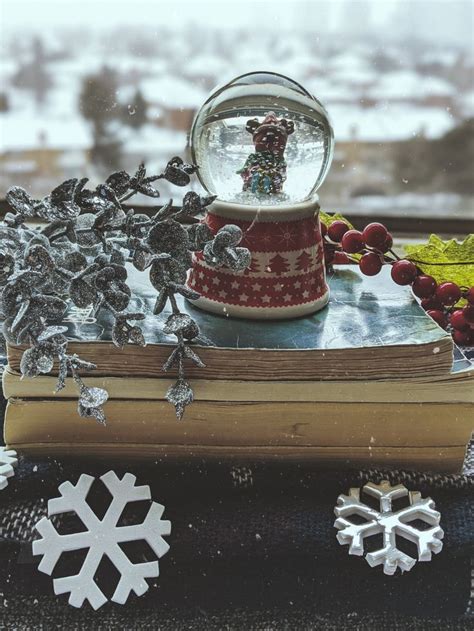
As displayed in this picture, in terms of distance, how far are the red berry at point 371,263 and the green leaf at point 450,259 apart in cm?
8

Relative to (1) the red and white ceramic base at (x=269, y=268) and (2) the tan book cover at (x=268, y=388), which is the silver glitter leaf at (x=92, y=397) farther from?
(1) the red and white ceramic base at (x=269, y=268)

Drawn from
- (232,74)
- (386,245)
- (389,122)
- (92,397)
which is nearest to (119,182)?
(92,397)

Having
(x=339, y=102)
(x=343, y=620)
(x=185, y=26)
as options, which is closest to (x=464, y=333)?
(x=343, y=620)

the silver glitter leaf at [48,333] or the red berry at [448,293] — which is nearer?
the silver glitter leaf at [48,333]

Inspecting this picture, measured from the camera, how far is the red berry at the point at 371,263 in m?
0.75

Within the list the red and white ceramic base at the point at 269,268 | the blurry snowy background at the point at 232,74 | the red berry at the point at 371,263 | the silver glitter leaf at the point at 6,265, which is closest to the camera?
the silver glitter leaf at the point at 6,265

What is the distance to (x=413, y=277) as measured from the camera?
0.74 meters

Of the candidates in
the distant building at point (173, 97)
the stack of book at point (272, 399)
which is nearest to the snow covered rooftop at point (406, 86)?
the distant building at point (173, 97)

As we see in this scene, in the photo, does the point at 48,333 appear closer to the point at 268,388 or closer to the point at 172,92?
the point at 268,388

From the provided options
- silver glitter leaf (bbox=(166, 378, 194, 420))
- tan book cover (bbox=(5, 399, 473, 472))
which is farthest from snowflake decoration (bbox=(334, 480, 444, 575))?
silver glitter leaf (bbox=(166, 378, 194, 420))

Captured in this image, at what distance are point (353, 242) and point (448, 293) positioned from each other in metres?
0.11

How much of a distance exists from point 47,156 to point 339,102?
464 mm

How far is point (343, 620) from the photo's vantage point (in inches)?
20.7

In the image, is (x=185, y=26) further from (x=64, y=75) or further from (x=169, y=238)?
(x=169, y=238)
